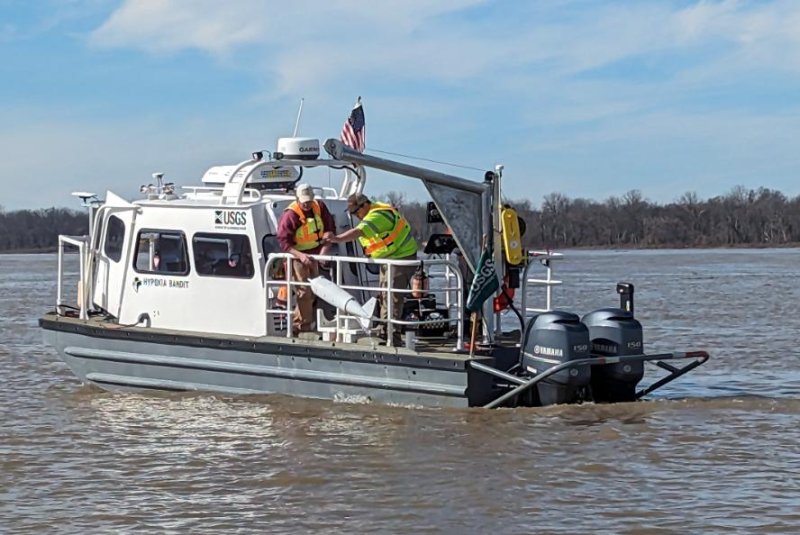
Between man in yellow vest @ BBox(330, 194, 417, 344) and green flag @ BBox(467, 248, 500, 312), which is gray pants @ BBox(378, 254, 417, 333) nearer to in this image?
man in yellow vest @ BBox(330, 194, 417, 344)

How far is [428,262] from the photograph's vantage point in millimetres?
10242

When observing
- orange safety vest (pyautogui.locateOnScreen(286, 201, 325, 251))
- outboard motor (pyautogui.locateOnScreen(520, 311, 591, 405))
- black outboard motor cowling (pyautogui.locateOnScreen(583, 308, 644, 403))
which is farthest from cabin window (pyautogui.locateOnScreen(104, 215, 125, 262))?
black outboard motor cowling (pyautogui.locateOnScreen(583, 308, 644, 403))

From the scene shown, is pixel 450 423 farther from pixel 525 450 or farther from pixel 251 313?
pixel 251 313

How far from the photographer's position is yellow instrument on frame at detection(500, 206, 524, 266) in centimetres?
1110

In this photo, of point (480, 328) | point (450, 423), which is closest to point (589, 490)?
point (450, 423)

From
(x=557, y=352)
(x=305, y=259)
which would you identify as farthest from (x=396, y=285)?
(x=557, y=352)

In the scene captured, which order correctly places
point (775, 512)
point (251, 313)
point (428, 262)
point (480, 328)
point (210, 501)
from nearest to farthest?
point (775, 512)
point (210, 501)
point (428, 262)
point (480, 328)
point (251, 313)

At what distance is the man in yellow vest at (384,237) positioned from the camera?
1134cm

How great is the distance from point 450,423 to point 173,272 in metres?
3.69

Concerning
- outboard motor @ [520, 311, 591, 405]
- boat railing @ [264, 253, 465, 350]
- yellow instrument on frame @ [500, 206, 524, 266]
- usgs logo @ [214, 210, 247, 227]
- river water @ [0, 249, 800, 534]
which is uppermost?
usgs logo @ [214, 210, 247, 227]

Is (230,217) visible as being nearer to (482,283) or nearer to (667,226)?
(482,283)

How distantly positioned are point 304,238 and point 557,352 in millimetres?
2748

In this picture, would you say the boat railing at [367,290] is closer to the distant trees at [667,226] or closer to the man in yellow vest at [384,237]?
the man in yellow vest at [384,237]

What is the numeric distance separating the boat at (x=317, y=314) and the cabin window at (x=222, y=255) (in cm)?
1
